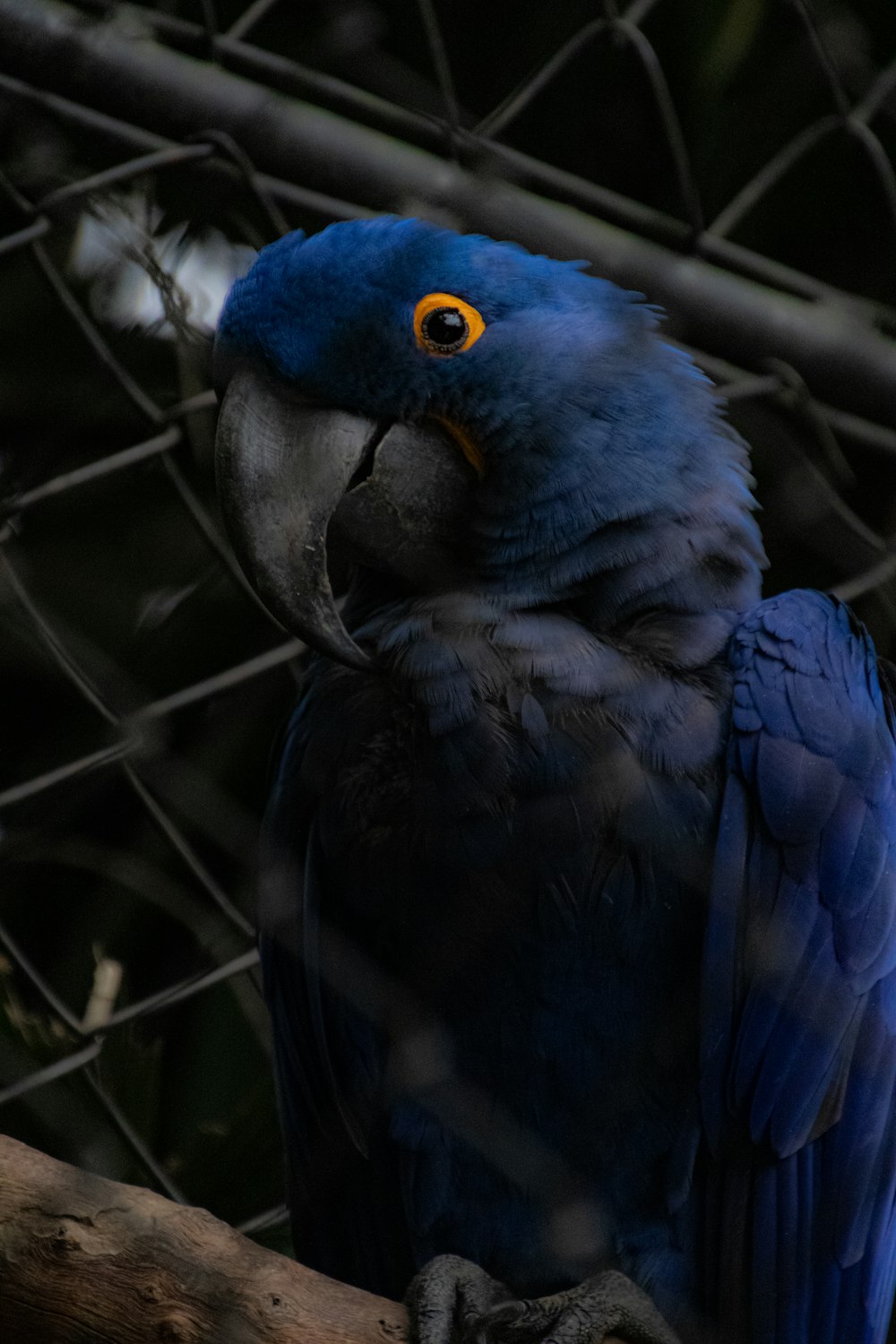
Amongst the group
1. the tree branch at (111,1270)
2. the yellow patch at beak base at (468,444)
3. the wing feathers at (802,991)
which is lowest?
the tree branch at (111,1270)

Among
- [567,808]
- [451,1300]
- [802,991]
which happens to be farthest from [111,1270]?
[802,991]

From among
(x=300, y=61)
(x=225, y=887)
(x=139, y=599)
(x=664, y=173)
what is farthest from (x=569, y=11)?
(x=225, y=887)

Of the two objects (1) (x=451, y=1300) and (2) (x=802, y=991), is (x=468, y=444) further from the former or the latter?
(1) (x=451, y=1300)

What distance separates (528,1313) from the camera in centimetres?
98

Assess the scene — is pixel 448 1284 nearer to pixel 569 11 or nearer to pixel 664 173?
pixel 569 11

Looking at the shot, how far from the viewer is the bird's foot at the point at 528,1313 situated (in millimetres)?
950

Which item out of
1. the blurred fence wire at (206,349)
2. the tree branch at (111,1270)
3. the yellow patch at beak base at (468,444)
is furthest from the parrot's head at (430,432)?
the tree branch at (111,1270)

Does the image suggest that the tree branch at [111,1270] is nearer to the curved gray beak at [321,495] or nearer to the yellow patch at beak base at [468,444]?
the curved gray beak at [321,495]

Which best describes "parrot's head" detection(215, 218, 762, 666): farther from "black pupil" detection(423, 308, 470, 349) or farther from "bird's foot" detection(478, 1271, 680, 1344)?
"bird's foot" detection(478, 1271, 680, 1344)

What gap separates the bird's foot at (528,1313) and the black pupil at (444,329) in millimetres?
681

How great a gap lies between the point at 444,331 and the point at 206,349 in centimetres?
23

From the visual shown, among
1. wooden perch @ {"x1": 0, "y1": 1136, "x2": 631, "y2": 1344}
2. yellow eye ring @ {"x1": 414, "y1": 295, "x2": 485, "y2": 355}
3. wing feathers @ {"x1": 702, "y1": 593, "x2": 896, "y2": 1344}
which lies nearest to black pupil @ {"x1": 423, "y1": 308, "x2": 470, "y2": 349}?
yellow eye ring @ {"x1": 414, "y1": 295, "x2": 485, "y2": 355}

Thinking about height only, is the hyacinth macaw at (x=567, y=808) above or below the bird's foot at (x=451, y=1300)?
above

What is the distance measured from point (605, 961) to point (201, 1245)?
0.35 meters
